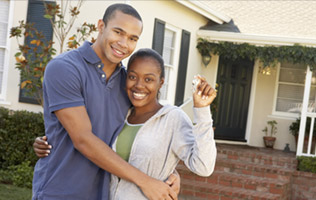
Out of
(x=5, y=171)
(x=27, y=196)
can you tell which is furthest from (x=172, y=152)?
(x=5, y=171)

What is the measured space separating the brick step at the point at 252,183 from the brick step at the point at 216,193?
0.12m

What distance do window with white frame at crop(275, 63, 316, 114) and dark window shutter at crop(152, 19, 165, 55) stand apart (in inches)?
157

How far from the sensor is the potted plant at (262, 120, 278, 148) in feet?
35.8

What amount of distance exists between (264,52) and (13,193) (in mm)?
5926

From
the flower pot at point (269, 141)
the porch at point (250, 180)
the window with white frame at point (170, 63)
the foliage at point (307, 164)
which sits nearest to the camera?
the porch at point (250, 180)

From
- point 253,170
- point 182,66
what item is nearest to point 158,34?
point 182,66

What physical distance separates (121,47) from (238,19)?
927 cm

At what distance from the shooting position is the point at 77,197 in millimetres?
2303

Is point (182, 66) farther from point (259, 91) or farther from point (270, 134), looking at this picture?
point (270, 134)

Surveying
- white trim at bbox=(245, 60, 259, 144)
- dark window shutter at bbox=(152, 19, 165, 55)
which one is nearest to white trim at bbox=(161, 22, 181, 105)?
dark window shutter at bbox=(152, 19, 165, 55)

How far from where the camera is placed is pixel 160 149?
7.78 ft

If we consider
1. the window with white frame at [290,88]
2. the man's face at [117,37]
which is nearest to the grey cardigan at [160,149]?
the man's face at [117,37]

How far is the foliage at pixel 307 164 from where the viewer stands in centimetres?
880

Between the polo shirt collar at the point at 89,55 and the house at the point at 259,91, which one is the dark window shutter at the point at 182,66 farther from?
the polo shirt collar at the point at 89,55
